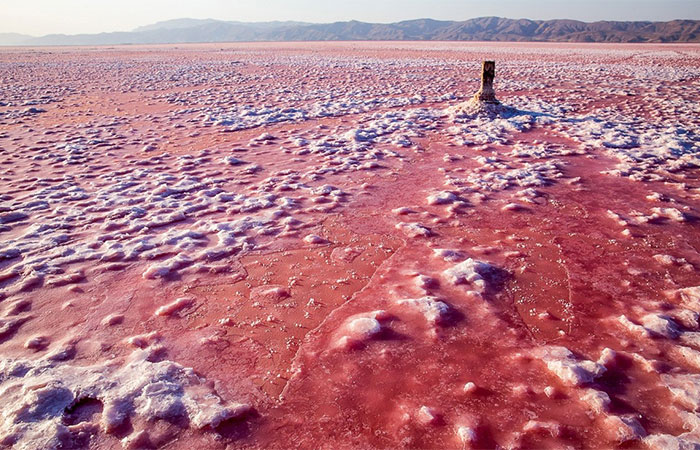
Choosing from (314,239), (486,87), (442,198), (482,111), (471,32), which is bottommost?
(314,239)

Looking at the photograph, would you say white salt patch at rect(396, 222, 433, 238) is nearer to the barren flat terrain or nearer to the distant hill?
the barren flat terrain

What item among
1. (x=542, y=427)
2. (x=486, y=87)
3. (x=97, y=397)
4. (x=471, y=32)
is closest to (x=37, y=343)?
(x=97, y=397)

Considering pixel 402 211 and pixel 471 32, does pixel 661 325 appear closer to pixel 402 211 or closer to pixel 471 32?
pixel 402 211

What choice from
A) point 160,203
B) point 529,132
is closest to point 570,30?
point 529,132

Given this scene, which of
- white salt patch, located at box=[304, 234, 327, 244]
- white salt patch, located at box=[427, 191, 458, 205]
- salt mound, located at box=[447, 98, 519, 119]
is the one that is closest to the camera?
white salt patch, located at box=[304, 234, 327, 244]

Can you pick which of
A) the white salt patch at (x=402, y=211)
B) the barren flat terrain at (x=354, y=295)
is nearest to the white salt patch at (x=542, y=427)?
the barren flat terrain at (x=354, y=295)

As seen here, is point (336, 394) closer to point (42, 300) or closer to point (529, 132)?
point (42, 300)

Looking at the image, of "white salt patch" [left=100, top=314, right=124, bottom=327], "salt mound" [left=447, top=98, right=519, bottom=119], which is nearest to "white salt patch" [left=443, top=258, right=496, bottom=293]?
"white salt patch" [left=100, top=314, right=124, bottom=327]
